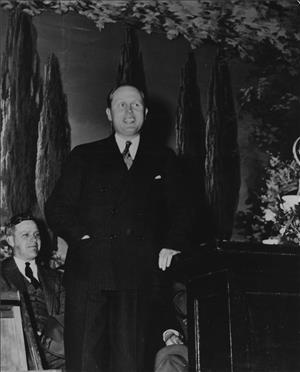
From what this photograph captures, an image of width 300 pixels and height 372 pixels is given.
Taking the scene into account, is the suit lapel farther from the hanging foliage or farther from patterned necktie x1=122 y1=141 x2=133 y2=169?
the hanging foliage

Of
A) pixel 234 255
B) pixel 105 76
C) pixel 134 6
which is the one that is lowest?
pixel 234 255

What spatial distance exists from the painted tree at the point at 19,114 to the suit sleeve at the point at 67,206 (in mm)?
175

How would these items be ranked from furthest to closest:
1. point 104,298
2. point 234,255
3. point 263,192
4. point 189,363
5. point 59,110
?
point 263,192 < point 59,110 < point 104,298 < point 189,363 < point 234,255

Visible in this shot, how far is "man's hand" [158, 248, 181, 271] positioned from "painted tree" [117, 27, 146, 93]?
56.9 inches

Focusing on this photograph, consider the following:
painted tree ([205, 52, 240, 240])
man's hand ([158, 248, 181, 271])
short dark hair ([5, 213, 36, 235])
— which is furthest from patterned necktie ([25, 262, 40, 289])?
painted tree ([205, 52, 240, 240])

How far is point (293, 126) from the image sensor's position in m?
6.46

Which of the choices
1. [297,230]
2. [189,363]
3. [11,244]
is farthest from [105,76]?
[189,363]

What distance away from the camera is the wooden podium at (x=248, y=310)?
4406 millimetres

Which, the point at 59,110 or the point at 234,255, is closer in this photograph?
the point at 234,255

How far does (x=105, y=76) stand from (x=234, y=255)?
220cm

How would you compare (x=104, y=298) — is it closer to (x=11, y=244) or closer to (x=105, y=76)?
(x=11, y=244)

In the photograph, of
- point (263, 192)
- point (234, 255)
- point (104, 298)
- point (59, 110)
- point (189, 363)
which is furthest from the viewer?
point (263, 192)

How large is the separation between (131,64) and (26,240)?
1755 mm

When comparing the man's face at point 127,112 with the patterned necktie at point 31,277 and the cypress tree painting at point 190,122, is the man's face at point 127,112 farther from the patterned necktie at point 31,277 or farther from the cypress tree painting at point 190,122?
the patterned necktie at point 31,277
